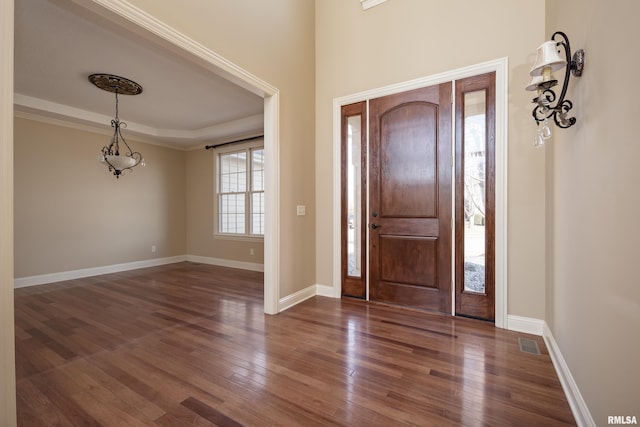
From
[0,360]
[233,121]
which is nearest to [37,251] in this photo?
[233,121]

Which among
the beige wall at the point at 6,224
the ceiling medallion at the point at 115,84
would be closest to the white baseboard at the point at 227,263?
the ceiling medallion at the point at 115,84

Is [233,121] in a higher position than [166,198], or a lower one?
higher

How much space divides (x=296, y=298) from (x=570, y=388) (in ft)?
7.96

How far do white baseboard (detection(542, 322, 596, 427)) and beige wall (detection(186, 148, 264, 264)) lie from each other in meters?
5.09

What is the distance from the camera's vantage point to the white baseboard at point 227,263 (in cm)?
550

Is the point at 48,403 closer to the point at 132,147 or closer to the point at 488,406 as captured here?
the point at 488,406

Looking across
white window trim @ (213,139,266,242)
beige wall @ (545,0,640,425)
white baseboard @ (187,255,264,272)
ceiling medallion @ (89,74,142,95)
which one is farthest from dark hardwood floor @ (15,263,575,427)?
ceiling medallion @ (89,74,142,95)

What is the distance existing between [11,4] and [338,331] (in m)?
2.87

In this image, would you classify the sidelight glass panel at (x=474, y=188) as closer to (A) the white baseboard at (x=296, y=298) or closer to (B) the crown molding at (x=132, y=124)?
(A) the white baseboard at (x=296, y=298)

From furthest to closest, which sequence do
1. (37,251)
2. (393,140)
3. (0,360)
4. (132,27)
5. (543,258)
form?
(37,251) → (393,140) → (543,258) → (132,27) → (0,360)

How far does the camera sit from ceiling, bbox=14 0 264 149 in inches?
97.5

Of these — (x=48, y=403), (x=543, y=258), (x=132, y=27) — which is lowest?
(x=48, y=403)

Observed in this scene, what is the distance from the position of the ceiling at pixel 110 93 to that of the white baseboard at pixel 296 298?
2483 millimetres

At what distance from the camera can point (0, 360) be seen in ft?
3.84
